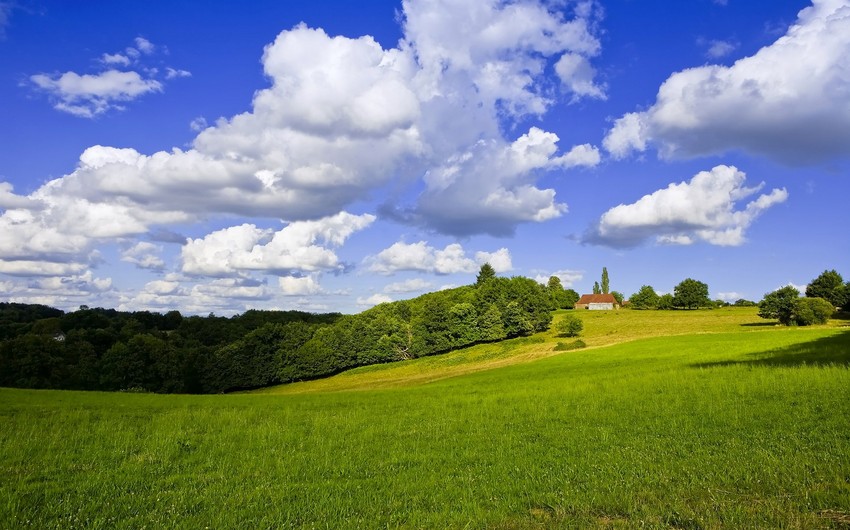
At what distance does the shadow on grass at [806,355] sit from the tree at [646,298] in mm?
117844

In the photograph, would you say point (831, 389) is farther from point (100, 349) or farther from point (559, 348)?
point (100, 349)

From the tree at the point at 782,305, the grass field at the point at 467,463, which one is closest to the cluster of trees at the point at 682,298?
the tree at the point at 782,305

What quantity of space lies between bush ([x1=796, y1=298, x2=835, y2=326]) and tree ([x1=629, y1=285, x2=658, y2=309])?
79.5 meters

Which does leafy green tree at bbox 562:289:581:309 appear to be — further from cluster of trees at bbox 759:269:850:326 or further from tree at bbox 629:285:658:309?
cluster of trees at bbox 759:269:850:326

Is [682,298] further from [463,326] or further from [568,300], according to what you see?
[463,326]

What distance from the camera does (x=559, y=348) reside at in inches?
3063

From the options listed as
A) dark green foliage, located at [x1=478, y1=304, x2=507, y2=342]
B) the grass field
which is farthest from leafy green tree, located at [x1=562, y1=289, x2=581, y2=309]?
the grass field

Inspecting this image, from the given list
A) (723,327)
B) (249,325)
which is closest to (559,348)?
(723,327)

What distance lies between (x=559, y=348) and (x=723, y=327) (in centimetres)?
3549

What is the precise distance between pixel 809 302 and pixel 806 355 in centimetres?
5718

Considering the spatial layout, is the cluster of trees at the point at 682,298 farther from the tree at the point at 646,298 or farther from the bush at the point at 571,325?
the bush at the point at 571,325

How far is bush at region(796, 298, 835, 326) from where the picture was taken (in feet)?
263

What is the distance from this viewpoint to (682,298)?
151875mm

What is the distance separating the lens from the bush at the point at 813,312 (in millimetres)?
80062
